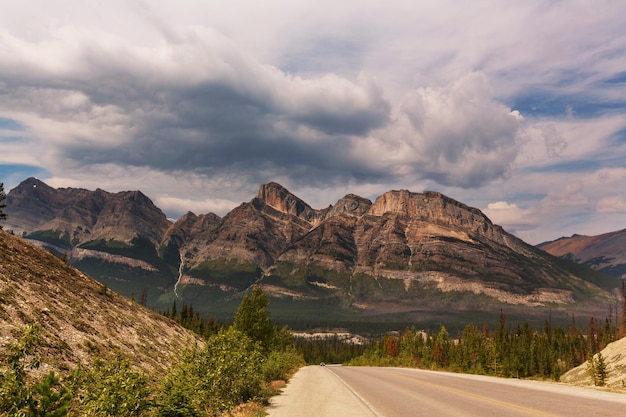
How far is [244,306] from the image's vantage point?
2388 inches

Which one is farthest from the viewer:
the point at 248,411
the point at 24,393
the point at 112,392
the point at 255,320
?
the point at 255,320

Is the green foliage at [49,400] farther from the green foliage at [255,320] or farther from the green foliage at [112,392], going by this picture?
the green foliage at [255,320]

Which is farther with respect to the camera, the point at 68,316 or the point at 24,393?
the point at 68,316

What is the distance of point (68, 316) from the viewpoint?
28.5 meters

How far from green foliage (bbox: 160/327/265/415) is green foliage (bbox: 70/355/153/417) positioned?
2.58 m

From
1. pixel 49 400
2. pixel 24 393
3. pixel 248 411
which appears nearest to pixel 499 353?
pixel 248 411

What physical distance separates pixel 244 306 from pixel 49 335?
37637 millimetres

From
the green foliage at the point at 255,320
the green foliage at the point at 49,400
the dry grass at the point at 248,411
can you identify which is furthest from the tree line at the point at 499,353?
the green foliage at the point at 49,400

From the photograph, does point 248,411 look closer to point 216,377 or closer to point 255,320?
point 216,377

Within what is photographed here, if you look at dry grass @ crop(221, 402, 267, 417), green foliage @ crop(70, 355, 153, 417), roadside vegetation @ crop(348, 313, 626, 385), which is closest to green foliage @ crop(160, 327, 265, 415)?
dry grass @ crop(221, 402, 267, 417)

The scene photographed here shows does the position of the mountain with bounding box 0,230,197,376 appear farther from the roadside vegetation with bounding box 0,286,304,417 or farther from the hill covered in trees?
the roadside vegetation with bounding box 0,286,304,417

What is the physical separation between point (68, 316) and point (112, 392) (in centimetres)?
2131

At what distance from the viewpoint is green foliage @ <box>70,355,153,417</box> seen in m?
10.0

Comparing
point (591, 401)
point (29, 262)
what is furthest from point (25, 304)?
point (591, 401)
